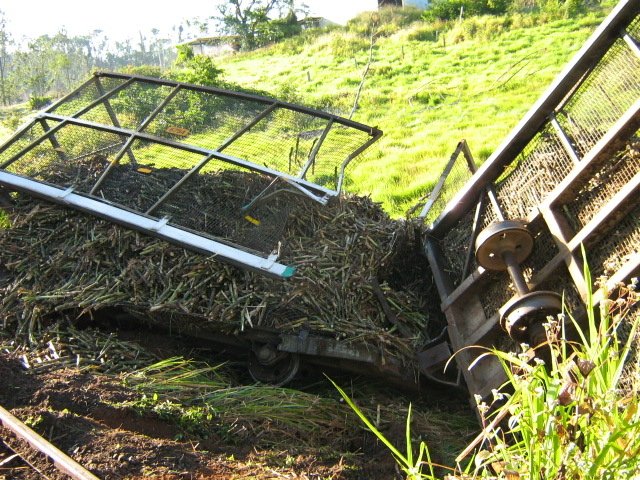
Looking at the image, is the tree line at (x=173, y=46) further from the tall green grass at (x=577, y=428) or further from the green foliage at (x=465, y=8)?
the tall green grass at (x=577, y=428)

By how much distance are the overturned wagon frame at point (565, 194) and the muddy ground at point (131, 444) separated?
99 cm

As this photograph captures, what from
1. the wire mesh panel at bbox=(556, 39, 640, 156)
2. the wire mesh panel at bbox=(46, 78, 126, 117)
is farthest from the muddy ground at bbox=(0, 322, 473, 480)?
the wire mesh panel at bbox=(46, 78, 126, 117)

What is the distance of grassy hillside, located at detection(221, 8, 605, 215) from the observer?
1092cm

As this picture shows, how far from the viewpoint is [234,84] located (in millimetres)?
20766

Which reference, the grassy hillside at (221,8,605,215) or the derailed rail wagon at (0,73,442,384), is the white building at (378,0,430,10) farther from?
the derailed rail wagon at (0,73,442,384)

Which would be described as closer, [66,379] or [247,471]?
[247,471]

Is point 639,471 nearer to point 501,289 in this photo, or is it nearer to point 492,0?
point 501,289

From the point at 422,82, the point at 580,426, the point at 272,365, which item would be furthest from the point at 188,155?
the point at 422,82

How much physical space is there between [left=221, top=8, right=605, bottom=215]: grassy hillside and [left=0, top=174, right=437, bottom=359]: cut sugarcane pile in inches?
126

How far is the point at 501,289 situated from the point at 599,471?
8.89ft

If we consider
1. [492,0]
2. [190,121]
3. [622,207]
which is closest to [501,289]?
[622,207]

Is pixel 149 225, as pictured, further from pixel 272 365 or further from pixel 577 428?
pixel 577 428

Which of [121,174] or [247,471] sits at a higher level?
[121,174]

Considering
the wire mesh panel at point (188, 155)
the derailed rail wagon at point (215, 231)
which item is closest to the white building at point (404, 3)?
the wire mesh panel at point (188, 155)
